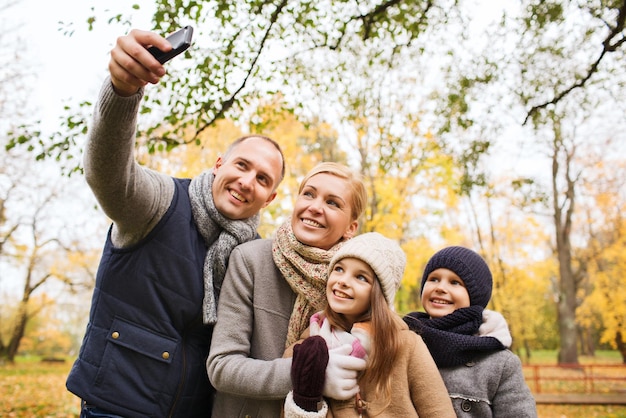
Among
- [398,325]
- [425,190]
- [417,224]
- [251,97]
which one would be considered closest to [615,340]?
[417,224]

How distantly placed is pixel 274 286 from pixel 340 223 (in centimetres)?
50

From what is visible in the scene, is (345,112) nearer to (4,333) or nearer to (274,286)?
(274,286)

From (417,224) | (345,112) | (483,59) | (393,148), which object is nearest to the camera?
(483,59)

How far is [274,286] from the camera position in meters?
2.46

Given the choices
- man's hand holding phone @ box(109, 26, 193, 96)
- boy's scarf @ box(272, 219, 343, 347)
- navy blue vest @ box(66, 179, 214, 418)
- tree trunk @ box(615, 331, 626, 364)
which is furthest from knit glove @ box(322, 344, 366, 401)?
tree trunk @ box(615, 331, 626, 364)

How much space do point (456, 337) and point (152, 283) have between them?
5.37 ft

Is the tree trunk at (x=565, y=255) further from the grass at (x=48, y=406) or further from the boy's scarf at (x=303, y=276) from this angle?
the boy's scarf at (x=303, y=276)

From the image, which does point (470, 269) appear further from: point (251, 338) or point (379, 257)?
point (251, 338)

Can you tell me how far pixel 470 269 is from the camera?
2.71 meters

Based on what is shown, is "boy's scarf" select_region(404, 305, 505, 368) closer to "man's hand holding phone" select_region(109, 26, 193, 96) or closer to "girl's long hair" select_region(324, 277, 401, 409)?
"girl's long hair" select_region(324, 277, 401, 409)

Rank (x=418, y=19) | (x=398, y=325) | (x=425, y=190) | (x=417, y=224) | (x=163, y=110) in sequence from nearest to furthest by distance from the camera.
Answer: (x=398, y=325) → (x=163, y=110) → (x=418, y=19) → (x=425, y=190) → (x=417, y=224)

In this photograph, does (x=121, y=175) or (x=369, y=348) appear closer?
(x=121, y=175)

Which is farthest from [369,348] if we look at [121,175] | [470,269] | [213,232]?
[121,175]

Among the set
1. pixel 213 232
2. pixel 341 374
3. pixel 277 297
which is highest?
pixel 213 232
